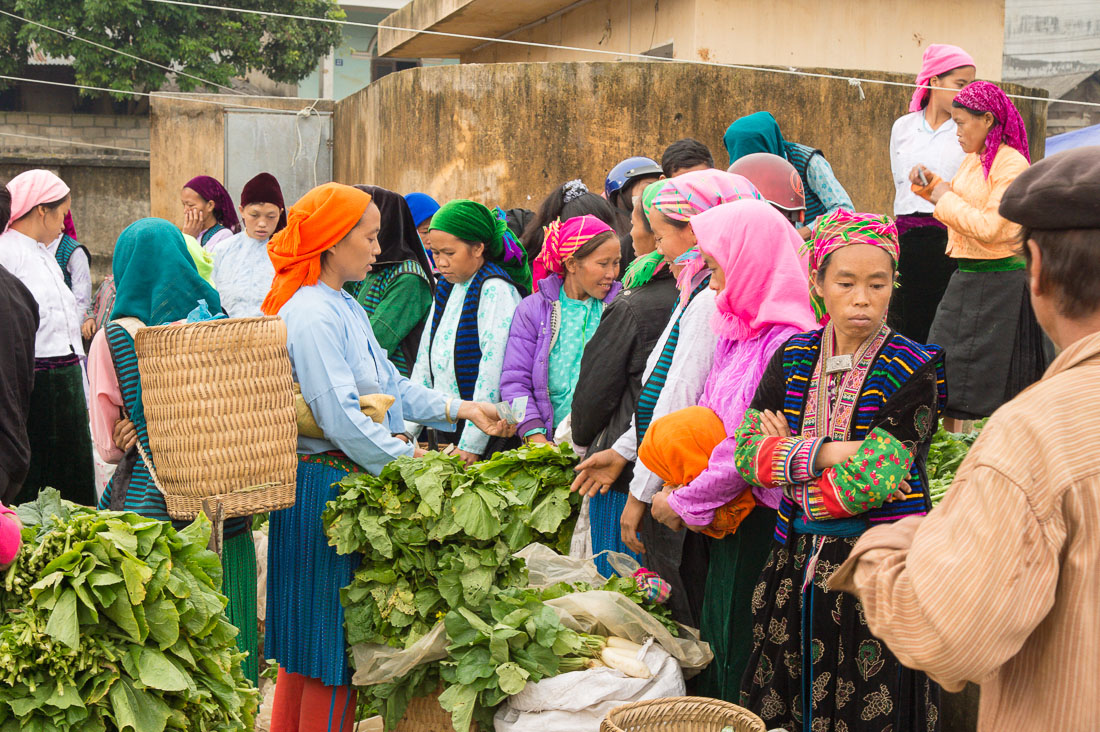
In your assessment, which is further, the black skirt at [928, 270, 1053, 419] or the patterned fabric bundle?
the black skirt at [928, 270, 1053, 419]

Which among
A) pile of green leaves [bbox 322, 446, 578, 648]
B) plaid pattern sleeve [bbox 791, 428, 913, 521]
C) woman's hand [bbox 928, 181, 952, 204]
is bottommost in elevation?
pile of green leaves [bbox 322, 446, 578, 648]

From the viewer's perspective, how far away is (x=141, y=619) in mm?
2797

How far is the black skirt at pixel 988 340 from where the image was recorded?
5625mm

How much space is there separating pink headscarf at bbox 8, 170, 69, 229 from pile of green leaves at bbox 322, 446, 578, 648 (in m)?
3.71

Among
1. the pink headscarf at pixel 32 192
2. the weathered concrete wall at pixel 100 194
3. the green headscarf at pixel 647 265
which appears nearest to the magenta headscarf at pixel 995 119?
the green headscarf at pixel 647 265

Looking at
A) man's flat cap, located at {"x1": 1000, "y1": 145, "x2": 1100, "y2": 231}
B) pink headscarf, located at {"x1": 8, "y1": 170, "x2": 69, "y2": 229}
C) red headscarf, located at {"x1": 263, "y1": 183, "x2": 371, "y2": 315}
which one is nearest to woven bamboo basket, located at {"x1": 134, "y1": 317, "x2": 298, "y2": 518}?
red headscarf, located at {"x1": 263, "y1": 183, "x2": 371, "y2": 315}

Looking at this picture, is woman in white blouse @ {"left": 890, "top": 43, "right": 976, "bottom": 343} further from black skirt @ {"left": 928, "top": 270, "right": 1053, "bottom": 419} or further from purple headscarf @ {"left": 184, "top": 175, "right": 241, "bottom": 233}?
A: purple headscarf @ {"left": 184, "top": 175, "right": 241, "bottom": 233}

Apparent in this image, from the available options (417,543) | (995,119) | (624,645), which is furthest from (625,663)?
(995,119)

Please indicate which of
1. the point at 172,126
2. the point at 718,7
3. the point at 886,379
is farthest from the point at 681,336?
the point at 172,126

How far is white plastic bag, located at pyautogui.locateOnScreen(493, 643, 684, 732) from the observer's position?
11.2 ft

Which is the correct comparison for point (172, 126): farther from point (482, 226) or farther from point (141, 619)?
point (141, 619)

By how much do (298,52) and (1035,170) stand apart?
2328cm

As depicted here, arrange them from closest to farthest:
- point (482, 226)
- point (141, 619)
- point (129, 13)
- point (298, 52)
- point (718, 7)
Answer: point (141, 619), point (482, 226), point (718, 7), point (129, 13), point (298, 52)

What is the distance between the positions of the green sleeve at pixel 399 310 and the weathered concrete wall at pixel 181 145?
326 inches
